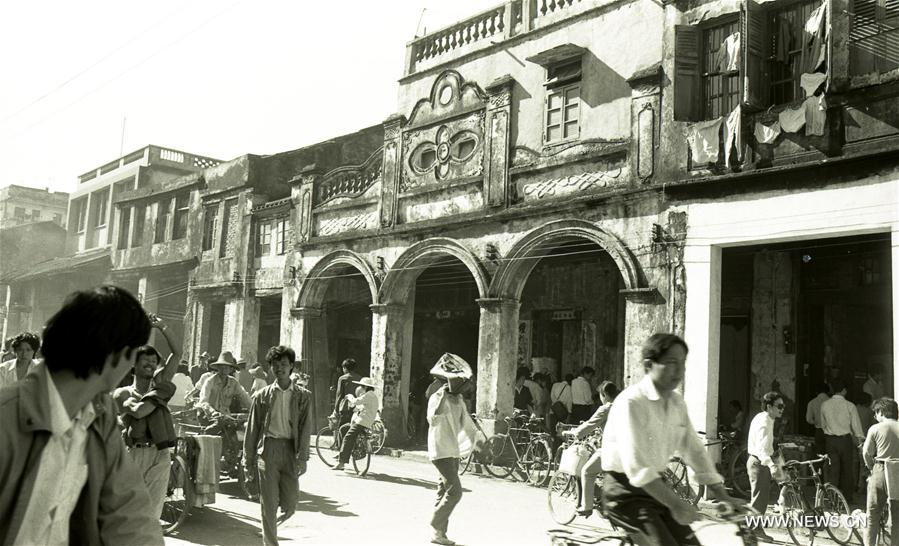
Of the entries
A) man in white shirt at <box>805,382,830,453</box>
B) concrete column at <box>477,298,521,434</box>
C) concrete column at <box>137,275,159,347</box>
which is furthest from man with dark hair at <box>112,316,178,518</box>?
concrete column at <box>137,275,159,347</box>

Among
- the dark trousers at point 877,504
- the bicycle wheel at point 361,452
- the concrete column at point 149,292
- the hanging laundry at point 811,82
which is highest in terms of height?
the hanging laundry at point 811,82

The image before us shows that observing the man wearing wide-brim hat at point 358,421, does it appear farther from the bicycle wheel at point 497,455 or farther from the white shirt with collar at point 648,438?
the white shirt with collar at point 648,438

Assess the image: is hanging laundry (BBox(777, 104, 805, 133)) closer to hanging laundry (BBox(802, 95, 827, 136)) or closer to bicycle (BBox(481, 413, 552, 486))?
hanging laundry (BBox(802, 95, 827, 136))

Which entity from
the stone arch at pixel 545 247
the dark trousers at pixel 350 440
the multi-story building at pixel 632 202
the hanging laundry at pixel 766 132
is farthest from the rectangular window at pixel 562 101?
the dark trousers at pixel 350 440

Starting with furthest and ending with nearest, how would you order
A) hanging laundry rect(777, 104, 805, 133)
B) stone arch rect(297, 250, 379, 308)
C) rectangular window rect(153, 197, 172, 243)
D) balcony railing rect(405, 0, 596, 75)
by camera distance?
rectangular window rect(153, 197, 172, 243), stone arch rect(297, 250, 379, 308), balcony railing rect(405, 0, 596, 75), hanging laundry rect(777, 104, 805, 133)

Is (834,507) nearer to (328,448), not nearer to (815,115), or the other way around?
(815,115)

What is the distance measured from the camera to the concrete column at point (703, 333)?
11336 millimetres

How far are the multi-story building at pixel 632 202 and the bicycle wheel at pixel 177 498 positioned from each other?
715 centimetres

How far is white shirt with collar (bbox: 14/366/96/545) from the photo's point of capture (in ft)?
6.70

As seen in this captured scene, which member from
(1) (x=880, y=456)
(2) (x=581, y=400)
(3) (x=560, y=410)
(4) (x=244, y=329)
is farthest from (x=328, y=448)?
(1) (x=880, y=456)

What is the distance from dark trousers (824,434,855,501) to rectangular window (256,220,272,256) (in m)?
15.3

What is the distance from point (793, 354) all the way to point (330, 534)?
9304mm

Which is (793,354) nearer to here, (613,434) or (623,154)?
(623,154)

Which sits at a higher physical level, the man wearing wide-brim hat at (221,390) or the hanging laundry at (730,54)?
the hanging laundry at (730,54)
